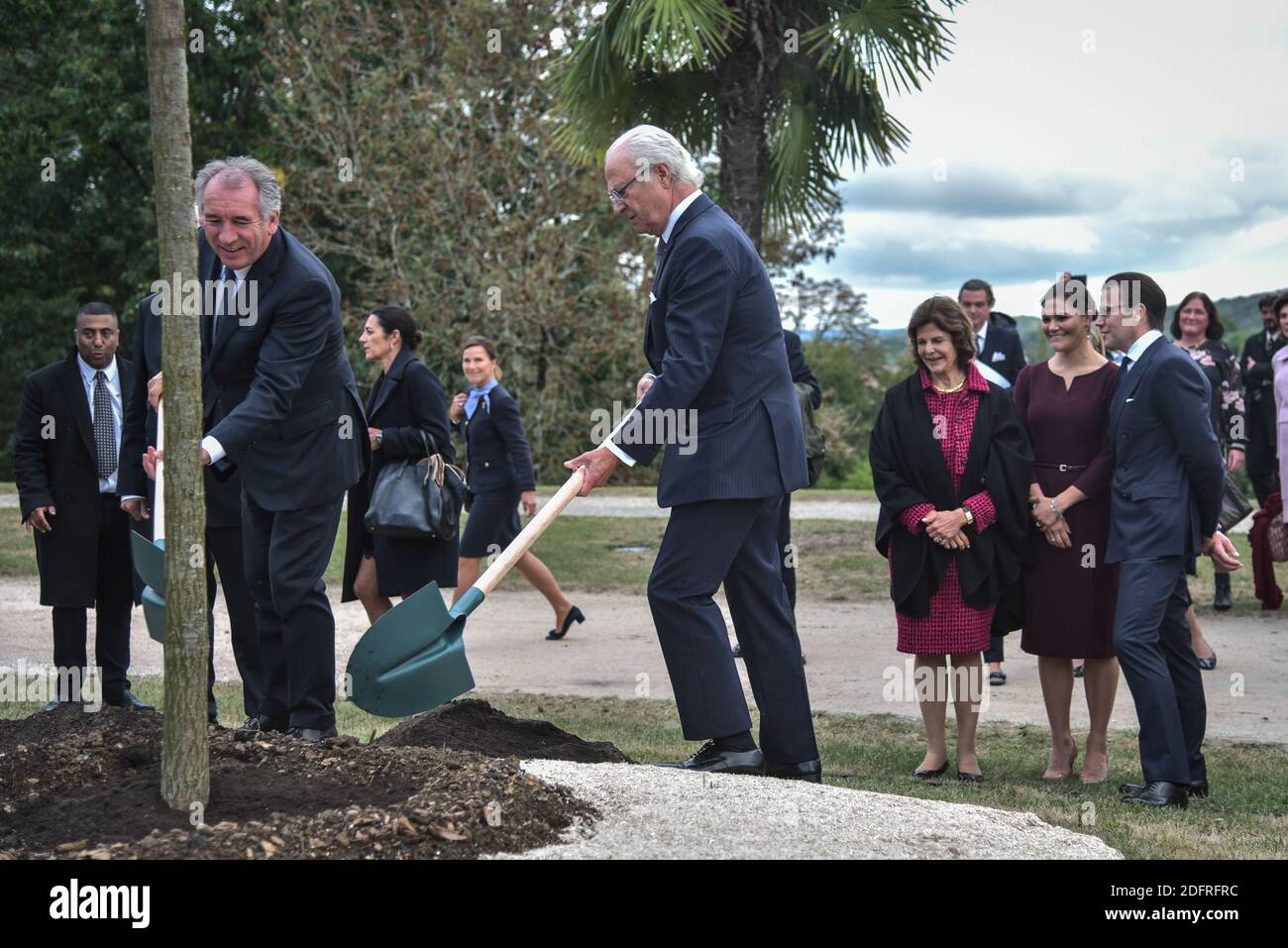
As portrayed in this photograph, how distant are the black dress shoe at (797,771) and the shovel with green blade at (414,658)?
3.82ft

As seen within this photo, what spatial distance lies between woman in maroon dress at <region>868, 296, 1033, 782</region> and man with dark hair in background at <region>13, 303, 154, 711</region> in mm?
3808

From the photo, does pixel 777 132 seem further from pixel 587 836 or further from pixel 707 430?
pixel 587 836

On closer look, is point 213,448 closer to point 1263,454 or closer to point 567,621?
point 567,621

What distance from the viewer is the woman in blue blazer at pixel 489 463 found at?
379 inches

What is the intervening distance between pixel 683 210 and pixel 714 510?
1.05 metres

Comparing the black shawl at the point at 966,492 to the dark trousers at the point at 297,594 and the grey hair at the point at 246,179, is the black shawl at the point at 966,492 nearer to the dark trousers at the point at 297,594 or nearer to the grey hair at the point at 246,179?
the dark trousers at the point at 297,594

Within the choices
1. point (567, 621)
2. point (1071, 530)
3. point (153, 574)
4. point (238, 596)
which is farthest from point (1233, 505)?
point (153, 574)

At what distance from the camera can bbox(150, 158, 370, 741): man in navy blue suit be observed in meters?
5.26

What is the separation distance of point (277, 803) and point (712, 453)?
1.84 metres

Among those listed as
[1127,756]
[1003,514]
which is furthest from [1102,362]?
[1127,756]

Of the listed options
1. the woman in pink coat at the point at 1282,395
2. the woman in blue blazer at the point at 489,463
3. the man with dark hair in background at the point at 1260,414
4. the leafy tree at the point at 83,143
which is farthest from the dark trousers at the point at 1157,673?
the leafy tree at the point at 83,143

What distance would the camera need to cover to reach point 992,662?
870 centimetres

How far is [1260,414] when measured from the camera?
11.6 metres

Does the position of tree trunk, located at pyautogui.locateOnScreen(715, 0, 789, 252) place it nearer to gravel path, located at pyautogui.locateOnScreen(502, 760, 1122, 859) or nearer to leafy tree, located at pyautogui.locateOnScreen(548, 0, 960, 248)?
leafy tree, located at pyautogui.locateOnScreen(548, 0, 960, 248)
